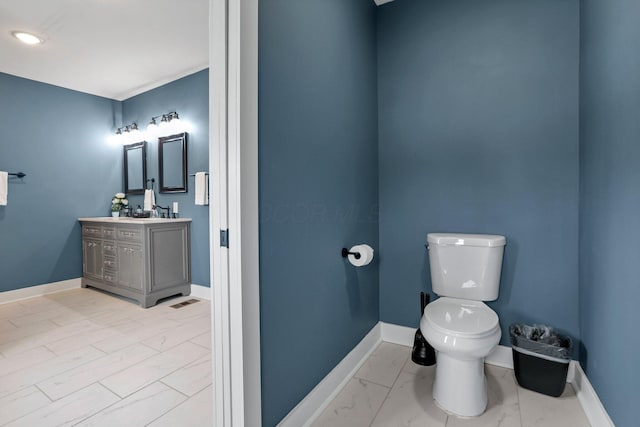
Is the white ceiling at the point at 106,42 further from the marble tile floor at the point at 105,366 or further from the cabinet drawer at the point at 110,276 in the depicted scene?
the marble tile floor at the point at 105,366

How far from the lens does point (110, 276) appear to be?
3418 millimetres

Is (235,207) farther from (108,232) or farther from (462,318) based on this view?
(108,232)

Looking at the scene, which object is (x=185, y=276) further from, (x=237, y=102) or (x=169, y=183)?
(x=237, y=102)

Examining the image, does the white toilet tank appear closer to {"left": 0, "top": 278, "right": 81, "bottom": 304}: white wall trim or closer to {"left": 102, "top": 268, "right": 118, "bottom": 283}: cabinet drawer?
{"left": 102, "top": 268, "right": 118, "bottom": 283}: cabinet drawer

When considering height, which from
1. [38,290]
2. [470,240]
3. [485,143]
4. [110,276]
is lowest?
[38,290]

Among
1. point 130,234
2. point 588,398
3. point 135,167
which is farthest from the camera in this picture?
point 135,167

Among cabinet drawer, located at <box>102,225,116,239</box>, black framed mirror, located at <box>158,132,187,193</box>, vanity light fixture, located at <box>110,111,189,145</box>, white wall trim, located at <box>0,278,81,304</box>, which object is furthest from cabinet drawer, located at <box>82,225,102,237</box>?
vanity light fixture, located at <box>110,111,189,145</box>

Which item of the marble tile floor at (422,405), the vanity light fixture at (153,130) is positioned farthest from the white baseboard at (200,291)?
the marble tile floor at (422,405)

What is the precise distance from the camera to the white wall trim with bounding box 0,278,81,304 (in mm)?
3295

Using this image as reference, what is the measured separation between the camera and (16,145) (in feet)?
11.0

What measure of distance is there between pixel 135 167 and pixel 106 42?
1.63 m

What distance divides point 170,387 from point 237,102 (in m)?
1.64

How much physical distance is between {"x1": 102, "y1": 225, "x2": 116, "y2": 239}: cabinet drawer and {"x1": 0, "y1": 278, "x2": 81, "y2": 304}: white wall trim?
0.88 metres

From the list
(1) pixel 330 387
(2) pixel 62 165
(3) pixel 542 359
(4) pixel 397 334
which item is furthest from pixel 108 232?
(3) pixel 542 359
